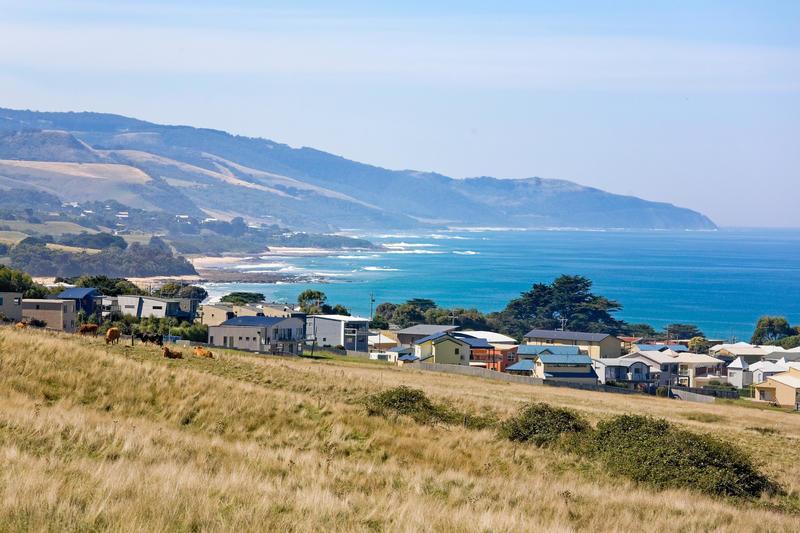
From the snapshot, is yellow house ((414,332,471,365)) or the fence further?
yellow house ((414,332,471,365))

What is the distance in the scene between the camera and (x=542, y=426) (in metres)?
24.2

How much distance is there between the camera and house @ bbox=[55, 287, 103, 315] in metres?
71.2

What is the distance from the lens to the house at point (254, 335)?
2458 inches

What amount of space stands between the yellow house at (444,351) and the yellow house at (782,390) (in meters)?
18.4

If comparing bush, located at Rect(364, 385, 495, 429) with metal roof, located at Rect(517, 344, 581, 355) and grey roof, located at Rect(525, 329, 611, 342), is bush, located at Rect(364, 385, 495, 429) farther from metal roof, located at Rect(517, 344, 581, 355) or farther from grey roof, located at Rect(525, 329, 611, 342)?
grey roof, located at Rect(525, 329, 611, 342)

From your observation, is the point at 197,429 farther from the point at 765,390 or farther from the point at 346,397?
the point at 765,390

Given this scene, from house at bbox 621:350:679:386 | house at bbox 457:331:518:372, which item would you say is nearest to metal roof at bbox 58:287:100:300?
house at bbox 457:331:518:372

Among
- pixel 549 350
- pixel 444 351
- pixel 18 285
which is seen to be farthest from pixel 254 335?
pixel 18 285

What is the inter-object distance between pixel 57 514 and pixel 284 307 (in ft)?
246

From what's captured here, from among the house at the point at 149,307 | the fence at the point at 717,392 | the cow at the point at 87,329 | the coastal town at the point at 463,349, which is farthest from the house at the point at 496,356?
the cow at the point at 87,329

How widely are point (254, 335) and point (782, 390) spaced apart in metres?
31.8

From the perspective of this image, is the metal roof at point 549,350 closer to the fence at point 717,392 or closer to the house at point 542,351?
the house at point 542,351

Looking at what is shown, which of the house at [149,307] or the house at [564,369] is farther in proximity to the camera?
the house at [149,307]

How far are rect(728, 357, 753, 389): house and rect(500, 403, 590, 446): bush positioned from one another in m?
49.8
